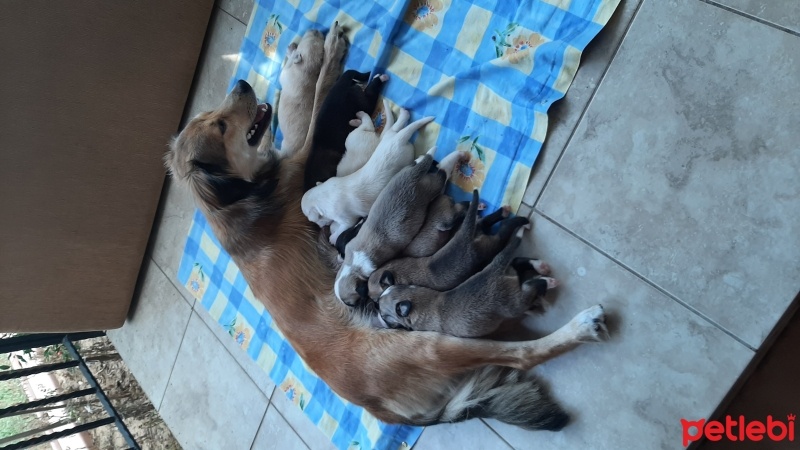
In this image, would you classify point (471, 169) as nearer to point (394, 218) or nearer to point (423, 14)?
point (394, 218)

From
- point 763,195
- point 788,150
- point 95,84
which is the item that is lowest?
point 95,84

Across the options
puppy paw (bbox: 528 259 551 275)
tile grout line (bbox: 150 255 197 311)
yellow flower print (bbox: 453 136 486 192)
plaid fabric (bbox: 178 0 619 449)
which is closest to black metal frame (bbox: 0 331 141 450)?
tile grout line (bbox: 150 255 197 311)

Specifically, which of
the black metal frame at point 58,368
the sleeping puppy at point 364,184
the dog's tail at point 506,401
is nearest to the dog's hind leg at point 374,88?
the sleeping puppy at point 364,184

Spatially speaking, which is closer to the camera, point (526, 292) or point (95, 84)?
point (526, 292)

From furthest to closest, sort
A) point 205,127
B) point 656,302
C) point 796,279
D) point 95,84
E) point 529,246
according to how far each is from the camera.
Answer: point 95,84 → point 205,127 → point 529,246 → point 656,302 → point 796,279

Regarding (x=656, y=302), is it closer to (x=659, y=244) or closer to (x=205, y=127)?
(x=659, y=244)

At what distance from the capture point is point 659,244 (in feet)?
5.80

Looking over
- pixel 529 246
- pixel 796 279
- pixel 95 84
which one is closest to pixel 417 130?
pixel 529 246

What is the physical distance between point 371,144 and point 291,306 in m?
0.79

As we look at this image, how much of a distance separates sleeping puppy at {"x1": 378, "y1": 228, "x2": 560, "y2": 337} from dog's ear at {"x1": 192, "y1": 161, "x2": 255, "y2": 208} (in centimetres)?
85

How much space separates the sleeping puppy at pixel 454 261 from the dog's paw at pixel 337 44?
3.71 ft

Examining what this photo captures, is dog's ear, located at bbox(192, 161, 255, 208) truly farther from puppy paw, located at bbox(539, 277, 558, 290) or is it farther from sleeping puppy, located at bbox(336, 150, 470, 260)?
puppy paw, located at bbox(539, 277, 558, 290)

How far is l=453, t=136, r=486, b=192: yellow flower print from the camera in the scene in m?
2.14

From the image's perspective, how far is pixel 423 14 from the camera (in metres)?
2.38
